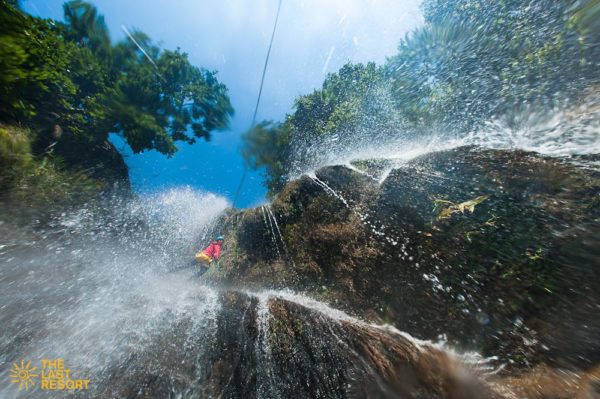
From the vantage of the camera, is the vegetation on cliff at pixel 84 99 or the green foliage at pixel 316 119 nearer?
the vegetation on cliff at pixel 84 99

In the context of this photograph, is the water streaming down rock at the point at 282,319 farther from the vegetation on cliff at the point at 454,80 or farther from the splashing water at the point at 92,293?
the vegetation on cliff at the point at 454,80

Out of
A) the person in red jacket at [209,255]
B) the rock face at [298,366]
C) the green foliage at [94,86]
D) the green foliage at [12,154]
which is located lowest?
the person in red jacket at [209,255]

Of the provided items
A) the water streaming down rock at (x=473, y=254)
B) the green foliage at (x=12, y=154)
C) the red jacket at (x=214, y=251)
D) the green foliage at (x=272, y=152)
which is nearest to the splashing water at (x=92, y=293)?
the red jacket at (x=214, y=251)

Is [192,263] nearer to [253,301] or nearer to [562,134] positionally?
[253,301]

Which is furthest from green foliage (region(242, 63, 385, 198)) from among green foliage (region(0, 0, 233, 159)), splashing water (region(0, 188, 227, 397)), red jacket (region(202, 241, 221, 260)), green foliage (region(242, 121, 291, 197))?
splashing water (region(0, 188, 227, 397))

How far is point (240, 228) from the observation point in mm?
10086

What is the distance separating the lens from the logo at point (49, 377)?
340 cm

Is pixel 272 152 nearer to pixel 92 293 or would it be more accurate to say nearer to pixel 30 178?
pixel 30 178

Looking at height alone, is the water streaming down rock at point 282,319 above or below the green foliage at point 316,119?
below

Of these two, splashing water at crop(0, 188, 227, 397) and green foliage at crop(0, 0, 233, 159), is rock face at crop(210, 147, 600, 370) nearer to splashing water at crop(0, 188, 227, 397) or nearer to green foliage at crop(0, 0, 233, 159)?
splashing water at crop(0, 188, 227, 397)

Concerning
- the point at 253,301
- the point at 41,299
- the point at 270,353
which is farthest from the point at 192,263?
the point at 270,353

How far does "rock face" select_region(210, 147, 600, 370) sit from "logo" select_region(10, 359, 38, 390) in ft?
14.5

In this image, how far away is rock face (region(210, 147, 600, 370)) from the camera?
3.10m

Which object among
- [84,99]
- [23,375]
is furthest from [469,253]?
[84,99]
